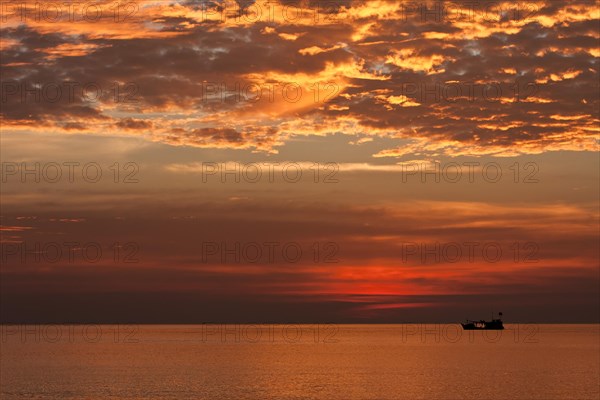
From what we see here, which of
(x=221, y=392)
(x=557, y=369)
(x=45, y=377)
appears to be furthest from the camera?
(x=557, y=369)

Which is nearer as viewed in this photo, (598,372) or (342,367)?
(598,372)

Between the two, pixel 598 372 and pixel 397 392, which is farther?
pixel 598 372

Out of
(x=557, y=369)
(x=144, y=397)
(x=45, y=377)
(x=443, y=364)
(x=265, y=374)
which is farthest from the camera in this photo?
(x=443, y=364)

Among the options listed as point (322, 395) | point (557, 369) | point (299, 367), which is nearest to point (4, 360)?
point (299, 367)

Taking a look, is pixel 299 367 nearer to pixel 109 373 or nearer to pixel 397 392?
pixel 109 373

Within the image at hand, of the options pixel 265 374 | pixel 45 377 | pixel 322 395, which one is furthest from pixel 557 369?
pixel 45 377

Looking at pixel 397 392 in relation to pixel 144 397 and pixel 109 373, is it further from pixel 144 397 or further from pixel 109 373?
pixel 109 373

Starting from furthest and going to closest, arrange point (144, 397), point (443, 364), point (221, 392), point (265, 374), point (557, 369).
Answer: point (443, 364)
point (557, 369)
point (265, 374)
point (221, 392)
point (144, 397)

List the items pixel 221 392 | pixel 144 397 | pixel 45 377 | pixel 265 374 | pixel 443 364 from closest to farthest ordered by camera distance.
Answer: pixel 144 397 < pixel 221 392 < pixel 45 377 < pixel 265 374 < pixel 443 364

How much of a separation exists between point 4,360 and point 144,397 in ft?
319

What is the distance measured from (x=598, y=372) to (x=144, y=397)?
95504 millimetres

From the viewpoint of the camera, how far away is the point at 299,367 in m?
176

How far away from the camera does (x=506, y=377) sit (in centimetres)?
15300

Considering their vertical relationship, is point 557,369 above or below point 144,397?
below
